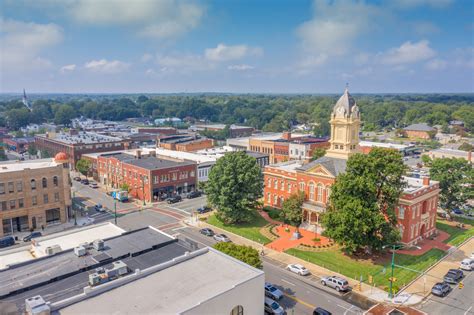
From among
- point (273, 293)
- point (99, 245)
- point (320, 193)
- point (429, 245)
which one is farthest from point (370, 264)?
point (99, 245)

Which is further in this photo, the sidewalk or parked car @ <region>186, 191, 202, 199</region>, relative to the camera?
parked car @ <region>186, 191, 202, 199</region>

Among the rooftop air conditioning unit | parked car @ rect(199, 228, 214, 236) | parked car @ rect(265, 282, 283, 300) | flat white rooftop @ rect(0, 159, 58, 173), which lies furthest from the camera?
flat white rooftop @ rect(0, 159, 58, 173)

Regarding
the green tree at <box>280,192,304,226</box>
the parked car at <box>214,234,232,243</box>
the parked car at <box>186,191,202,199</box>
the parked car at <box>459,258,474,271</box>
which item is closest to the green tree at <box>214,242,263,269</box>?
the parked car at <box>214,234,232,243</box>

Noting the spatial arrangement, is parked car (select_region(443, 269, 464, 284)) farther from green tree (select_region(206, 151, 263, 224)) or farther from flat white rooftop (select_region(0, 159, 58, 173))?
flat white rooftop (select_region(0, 159, 58, 173))

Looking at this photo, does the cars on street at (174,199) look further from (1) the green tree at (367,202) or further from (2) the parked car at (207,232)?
(1) the green tree at (367,202)

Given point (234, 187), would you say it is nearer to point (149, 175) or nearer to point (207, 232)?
point (207, 232)
